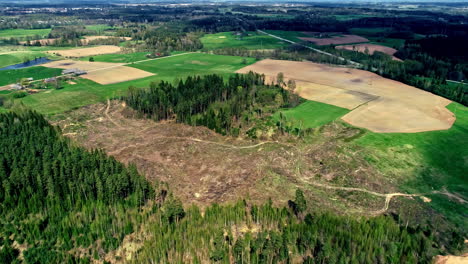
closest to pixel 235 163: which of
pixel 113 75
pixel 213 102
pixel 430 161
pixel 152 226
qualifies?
pixel 152 226

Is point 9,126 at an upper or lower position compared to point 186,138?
upper

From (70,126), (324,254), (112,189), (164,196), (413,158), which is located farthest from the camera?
(70,126)

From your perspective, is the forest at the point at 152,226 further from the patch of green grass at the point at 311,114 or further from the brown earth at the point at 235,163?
the patch of green grass at the point at 311,114

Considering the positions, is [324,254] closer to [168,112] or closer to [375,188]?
[375,188]

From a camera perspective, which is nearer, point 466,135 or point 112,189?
point 112,189

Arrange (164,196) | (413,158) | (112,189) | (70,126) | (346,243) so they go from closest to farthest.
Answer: (346,243), (112,189), (164,196), (413,158), (70,126)

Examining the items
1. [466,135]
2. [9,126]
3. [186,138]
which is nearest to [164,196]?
[186,138]

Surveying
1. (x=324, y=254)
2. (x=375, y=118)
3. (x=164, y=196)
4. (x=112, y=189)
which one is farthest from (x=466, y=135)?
(x=112, y=189)

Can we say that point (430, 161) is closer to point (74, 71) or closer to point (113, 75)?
point (113, 75)
